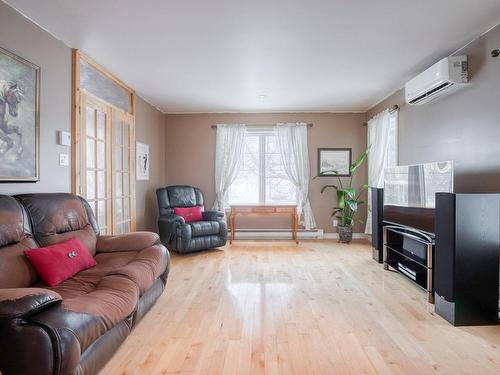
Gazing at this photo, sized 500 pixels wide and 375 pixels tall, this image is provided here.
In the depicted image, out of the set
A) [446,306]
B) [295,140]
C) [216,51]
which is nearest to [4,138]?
[216,51]

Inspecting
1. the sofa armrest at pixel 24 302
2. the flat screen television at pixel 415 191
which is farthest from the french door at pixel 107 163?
the flat screen television at pixel 415 191

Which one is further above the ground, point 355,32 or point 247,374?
point 355,32

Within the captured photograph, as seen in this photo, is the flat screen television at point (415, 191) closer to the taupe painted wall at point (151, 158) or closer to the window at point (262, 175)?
the window at point (262, 175)

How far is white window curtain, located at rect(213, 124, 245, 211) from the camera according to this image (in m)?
5.47

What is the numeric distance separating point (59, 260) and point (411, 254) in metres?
3.16

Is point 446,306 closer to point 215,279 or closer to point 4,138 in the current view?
point 215,279

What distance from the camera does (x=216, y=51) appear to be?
2.94 metres

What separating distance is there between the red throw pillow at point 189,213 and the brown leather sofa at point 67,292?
1895 millimetres

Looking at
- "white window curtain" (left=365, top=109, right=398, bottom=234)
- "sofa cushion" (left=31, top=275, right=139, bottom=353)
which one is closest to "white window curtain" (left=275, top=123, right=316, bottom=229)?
"white window curtain" (left=365, top=109, right=398, bottom=234)

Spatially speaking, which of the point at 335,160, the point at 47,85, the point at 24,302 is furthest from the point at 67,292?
the point at 335,160

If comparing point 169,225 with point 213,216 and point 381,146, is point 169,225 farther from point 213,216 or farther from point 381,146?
point 381,146

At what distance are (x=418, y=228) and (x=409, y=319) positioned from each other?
3.30 ft

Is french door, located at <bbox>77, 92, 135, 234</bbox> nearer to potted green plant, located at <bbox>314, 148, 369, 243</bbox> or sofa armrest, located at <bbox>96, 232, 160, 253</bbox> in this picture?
sofa armrest, located at <bbox>96, 232, 160, 253</bbox>

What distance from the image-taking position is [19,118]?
226 cm
